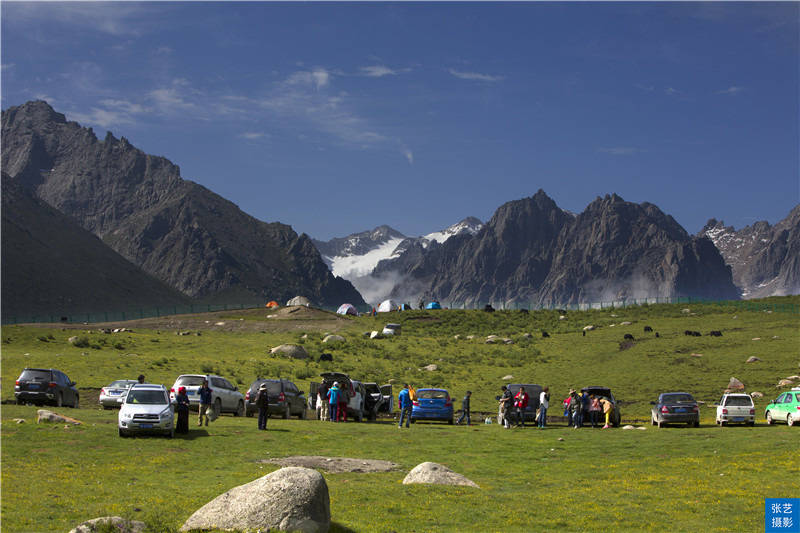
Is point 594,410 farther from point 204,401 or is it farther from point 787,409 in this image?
point 204,401

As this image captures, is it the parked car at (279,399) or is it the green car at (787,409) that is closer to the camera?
the green car at (787,409)

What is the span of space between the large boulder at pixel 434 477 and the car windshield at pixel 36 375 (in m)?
23.2

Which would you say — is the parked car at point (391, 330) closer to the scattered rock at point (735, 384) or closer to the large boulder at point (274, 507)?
the scattered rock at point (735, 384)

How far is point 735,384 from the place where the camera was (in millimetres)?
53438

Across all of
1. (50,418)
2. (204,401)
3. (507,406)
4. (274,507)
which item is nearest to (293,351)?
(507,406)

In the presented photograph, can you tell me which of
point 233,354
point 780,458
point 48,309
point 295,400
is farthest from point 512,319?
point 48,309

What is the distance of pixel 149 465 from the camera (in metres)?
21.6

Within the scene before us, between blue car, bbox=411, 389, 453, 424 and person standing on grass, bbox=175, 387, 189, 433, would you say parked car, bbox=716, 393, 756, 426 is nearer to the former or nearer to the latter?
blue car, bbox=411, 389, 453, 424

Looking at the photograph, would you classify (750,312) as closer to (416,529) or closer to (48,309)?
(416,529)

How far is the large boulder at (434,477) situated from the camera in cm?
1927

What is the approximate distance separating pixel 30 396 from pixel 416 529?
27085mm

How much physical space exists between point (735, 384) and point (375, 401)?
27591 mm

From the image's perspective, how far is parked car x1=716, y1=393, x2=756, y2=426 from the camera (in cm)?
3481

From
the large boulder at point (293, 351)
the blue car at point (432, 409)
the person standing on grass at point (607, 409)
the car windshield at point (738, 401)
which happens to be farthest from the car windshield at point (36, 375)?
the large boulder at point (293, 351)
